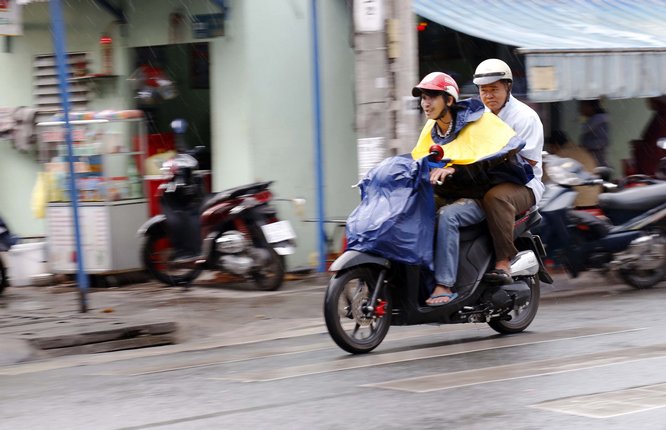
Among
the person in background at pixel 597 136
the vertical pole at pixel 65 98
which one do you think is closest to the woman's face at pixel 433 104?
the vertical pole at pixel 65 98

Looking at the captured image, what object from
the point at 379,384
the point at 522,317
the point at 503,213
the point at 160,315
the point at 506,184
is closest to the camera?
the point at 379,384

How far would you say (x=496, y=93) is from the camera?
27.6 ft

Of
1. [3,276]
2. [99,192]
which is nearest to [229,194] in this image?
[99,192]

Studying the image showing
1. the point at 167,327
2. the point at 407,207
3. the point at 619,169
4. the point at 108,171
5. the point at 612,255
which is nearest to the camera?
the point at 407,207

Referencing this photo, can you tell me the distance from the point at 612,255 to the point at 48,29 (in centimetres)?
786

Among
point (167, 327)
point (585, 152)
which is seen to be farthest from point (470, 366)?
point (585, 152)

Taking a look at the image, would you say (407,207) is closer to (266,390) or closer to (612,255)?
(266,390)

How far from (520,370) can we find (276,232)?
5.48 meters

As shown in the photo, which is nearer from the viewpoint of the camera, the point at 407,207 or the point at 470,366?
the point at 470,366

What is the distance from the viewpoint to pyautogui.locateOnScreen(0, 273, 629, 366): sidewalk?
29.5ft

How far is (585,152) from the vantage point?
14.7 metres

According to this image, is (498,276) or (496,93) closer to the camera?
(498,276)

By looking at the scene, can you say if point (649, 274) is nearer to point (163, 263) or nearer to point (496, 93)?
point (496, 93)

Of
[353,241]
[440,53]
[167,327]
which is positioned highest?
[440,53]
